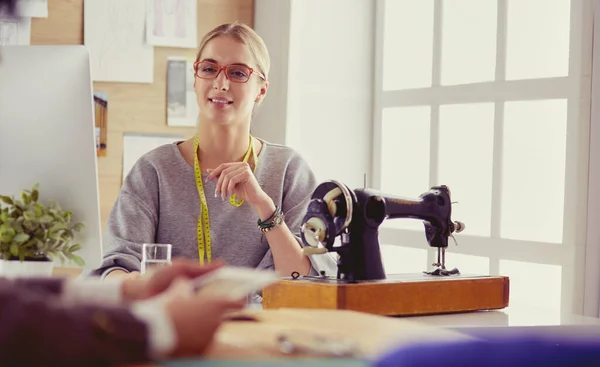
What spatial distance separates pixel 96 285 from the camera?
92 cm

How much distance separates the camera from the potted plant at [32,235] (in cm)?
170

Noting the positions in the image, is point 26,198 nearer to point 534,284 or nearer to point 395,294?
point 395,294

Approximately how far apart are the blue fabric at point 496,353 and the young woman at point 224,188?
1484 millimetres

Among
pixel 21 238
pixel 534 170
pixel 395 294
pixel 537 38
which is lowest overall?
pixel 395 294

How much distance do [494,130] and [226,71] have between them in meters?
1.28

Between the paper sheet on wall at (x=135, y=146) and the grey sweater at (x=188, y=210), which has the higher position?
the paper sheet on wall at (x=135, y=146)

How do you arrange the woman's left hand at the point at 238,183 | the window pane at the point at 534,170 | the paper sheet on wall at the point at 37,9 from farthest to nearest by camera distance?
the paper sheet on wall at the point at 37,9 → the window pane at the point at 534,170 → the woman's left hand at the point at 238,183

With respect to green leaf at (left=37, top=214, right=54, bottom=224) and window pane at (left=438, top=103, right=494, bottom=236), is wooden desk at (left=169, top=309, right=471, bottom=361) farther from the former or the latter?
window pane at (left=438, top=103, right=494, bottom=236)

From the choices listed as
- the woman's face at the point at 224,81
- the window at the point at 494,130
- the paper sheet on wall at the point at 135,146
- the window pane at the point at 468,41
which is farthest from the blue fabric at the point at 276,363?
the paper sheet on wall at the point at 135,146

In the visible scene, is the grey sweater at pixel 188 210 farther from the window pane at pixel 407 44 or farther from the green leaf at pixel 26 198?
the window pane at pixel 407 44

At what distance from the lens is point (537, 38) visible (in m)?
3.21

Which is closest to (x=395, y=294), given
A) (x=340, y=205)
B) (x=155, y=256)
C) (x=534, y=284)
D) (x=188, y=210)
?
(x=340, y=205)

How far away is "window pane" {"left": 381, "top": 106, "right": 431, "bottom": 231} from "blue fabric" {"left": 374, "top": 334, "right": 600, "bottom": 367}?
295cm

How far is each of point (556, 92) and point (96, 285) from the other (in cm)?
249
